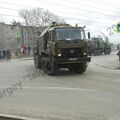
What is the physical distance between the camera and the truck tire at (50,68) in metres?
22.3

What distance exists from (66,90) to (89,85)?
6.34 feet

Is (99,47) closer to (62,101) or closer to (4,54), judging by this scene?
(4,54)

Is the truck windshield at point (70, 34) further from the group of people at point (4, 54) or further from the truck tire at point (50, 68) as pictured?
→ the group of people at point (4, 54)

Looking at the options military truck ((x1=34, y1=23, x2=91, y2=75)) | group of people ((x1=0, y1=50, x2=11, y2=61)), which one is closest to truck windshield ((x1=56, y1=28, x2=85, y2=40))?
military truck ((x1=34, y1=23, x2=91, y2=75))

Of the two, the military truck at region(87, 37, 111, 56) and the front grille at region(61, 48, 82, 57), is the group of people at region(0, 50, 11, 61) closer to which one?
the military truck at region(87, 37, 111, 56)

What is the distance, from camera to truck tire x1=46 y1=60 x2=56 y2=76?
2226 centimetres

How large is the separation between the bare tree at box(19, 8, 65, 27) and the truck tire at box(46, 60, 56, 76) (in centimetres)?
6614

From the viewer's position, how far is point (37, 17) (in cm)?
9000

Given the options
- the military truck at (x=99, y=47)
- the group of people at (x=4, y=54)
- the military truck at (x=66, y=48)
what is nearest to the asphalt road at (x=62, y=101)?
the military truck at (x=66, y=48)

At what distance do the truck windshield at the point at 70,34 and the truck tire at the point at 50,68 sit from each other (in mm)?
1731

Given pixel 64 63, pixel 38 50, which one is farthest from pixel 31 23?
pixel 64 63

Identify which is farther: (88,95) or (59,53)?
(59,53)

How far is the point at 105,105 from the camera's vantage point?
1155cm

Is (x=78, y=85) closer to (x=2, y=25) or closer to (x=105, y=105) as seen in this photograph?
(x=105, y=105)
